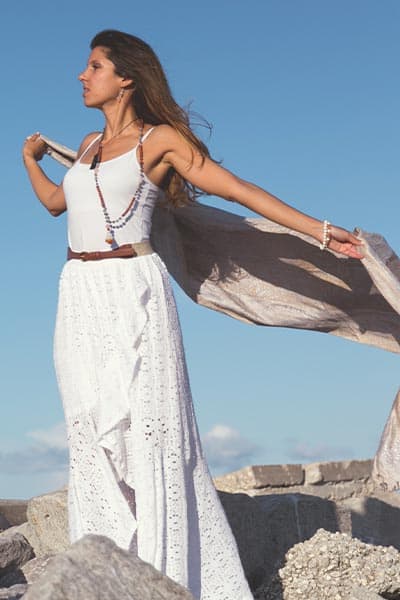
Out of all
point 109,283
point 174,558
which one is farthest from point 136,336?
point 174,558

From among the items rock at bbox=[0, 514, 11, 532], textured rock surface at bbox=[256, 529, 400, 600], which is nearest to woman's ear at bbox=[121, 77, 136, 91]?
textured rock surface at bbox=[256, 529, 400, 600]

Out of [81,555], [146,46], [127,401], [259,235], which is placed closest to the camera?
[81,555]

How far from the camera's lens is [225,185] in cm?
630

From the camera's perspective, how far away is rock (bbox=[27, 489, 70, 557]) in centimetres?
870

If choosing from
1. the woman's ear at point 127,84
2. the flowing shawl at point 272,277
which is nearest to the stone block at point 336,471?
the flowing shawl at point 272,277

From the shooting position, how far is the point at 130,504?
20.1 feet

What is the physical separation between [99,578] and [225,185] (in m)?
2.59

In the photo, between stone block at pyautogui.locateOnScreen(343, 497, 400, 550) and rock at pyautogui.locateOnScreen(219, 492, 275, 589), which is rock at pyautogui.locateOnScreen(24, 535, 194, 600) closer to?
rock at pyautogui.locateOnScreen(219, 492, 275, 589)

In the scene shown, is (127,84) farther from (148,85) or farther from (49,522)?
(49,522)

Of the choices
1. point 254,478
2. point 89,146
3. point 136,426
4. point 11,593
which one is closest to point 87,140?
point 89,146

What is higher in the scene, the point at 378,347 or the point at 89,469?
the point at 378,347

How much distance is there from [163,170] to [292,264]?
1.55m

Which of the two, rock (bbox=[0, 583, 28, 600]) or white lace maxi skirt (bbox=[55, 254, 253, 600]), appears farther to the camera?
white lace maxi skirt (bbox=[55, 254, 253, 600])

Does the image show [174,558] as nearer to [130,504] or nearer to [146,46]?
[130,504]
